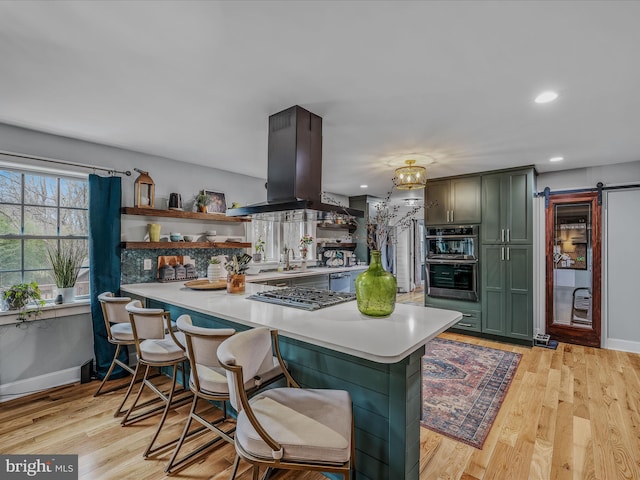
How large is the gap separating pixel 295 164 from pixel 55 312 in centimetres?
263

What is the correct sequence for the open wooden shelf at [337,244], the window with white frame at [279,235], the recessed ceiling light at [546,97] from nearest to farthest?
the recessed ceiling light at [546,97] → the window with white frame at [279,235] → the open wooden shelf at [337,244]

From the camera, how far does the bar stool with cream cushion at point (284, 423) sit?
113 centimetres

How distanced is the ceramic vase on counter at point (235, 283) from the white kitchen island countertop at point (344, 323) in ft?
0.73

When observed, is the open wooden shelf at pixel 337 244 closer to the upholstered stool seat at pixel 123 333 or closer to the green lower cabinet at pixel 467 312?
the green lower cabinet at pixel 467 312

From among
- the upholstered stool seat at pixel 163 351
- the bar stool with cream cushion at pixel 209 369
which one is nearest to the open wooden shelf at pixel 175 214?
the upholstered stool seat at pixel 163 351

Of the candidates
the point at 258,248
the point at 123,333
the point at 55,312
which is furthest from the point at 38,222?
the point at 258,248

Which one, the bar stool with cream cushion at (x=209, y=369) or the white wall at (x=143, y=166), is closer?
the bar stool with cream cushion at (x=209, y=369)

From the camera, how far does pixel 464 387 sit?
2.85 m

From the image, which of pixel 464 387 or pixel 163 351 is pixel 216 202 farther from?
pixel 464 387

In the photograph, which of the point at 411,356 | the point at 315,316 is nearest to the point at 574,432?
the point at 411,356

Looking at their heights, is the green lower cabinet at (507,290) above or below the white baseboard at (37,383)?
above

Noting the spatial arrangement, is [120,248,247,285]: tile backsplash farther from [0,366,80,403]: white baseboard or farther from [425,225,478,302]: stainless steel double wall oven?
[425,225,478,302]: stainless steel double wall oven

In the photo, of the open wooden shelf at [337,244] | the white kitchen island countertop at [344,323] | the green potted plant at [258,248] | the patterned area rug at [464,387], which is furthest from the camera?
the open wooden shelf at [337,244]

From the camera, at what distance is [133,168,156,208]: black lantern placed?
3.31 metres
